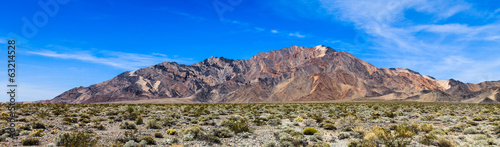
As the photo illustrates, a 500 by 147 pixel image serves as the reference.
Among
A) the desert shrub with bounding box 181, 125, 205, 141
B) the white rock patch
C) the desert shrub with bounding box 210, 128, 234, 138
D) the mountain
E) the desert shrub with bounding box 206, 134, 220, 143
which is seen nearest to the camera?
the desert shrub with bounding box 206, 134, 220, 143

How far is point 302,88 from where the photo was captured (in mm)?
142250

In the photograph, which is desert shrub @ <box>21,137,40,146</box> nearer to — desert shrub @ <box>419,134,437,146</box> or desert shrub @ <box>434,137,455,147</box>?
desert shrub @ <box>419,134,437,146</box>

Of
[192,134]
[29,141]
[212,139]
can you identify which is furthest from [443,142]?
[29,141]

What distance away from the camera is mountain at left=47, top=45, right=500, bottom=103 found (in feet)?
447

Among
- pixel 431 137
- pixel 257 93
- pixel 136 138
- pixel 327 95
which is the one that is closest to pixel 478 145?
pixel 431 137

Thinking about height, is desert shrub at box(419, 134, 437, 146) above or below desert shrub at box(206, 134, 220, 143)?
below

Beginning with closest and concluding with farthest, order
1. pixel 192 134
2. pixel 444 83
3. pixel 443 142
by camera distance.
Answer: pixel 443 142, pixel 192 134, pixel 444 83

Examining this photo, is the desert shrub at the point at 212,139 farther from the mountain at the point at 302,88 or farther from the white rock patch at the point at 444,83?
the white rock patch at the point at 444,83

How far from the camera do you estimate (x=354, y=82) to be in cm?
15650

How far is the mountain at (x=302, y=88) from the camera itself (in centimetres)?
13625

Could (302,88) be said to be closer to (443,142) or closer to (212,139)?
(443,142)

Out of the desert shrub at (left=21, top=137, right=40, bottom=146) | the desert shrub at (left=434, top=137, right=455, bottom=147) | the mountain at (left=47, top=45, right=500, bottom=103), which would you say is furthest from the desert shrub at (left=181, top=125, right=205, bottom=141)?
the mountain at (left=47, top=45, right=500, bottom=103)

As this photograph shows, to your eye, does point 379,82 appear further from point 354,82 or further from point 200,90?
point 200,90

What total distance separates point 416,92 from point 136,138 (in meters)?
164
